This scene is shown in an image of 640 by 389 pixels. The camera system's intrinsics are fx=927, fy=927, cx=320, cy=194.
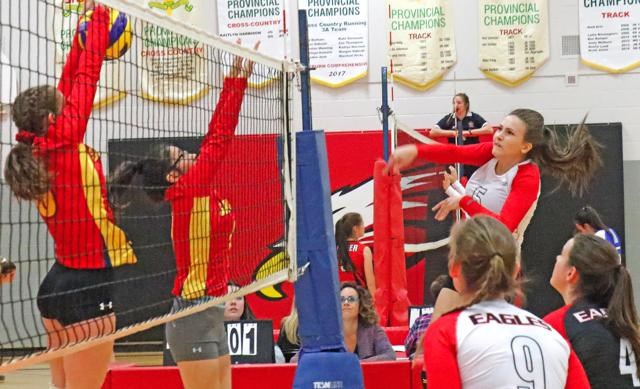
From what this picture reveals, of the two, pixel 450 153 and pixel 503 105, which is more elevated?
pixel 503 105

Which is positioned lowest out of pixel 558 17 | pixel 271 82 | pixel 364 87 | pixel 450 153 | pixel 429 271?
pixel 429 271

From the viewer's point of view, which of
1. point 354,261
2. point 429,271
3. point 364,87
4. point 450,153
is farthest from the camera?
point 364,87

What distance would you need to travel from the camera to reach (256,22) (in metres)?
12.6

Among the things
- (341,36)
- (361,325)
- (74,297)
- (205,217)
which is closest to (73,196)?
(74,297)

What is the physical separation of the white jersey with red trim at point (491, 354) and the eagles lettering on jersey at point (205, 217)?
2.02m

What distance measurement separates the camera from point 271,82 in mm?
5402

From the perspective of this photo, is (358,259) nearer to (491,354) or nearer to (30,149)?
(30,149)

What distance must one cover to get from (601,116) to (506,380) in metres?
9.96

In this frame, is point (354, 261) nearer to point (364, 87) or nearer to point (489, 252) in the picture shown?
point (364, 87)

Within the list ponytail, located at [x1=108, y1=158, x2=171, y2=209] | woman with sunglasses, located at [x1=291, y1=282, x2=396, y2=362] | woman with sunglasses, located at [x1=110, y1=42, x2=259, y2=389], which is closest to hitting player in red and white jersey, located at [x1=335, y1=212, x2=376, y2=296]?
woman with sunglasses, located at [x1=291, y1=282, x2=396, y2=362]

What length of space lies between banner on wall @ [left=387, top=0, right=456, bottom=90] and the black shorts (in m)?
8.78

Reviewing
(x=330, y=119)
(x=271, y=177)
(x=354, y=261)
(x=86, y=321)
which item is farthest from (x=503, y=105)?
(x=86, y=321)

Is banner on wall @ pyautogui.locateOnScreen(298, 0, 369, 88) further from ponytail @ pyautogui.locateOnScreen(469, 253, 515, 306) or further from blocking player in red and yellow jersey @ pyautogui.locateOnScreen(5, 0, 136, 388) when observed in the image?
ponytail @ pyautogui.locateOnScreen(469, 253, 515, 306)

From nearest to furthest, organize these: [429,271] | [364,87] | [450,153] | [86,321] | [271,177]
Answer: [86,321], [450,153], [271,177], [429,271], [364,87]
